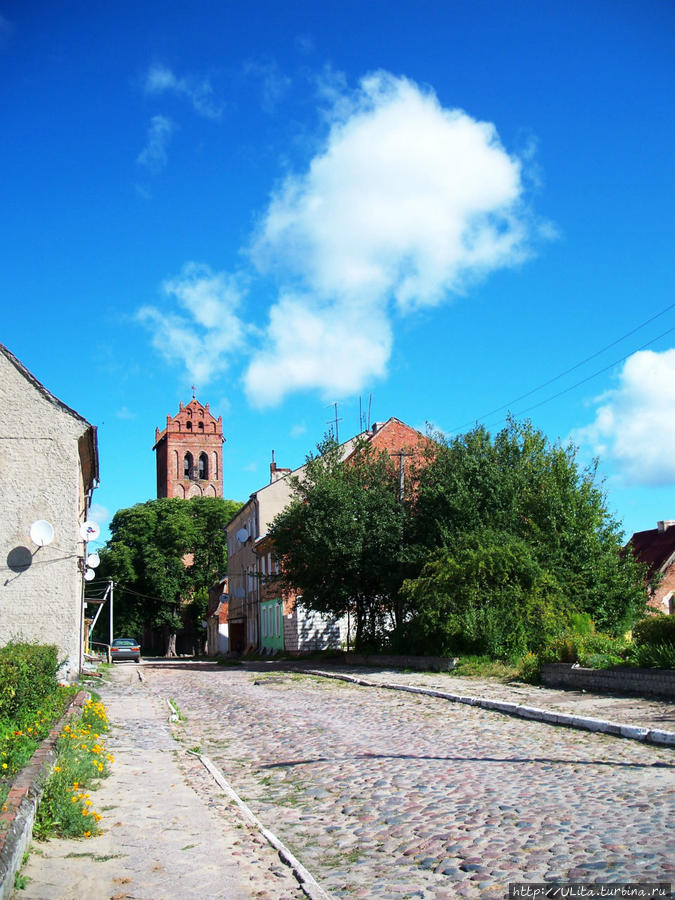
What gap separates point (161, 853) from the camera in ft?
19.8

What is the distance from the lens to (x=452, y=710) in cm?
1484

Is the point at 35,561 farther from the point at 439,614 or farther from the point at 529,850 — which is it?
the point at 529,850

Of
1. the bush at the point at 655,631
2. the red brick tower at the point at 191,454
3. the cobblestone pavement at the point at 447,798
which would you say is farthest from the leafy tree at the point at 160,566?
the bush at the point at 655,631

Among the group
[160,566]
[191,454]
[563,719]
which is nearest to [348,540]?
[563,719]

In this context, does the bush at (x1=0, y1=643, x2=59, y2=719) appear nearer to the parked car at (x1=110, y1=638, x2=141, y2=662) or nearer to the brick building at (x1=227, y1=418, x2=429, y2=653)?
the brick building at (x1=227, y1=418, x2=429, y2=653)

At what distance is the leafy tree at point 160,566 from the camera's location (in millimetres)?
66062

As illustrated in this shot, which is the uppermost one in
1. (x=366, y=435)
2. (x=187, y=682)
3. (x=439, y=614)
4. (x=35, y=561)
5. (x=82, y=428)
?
(x=366, y=435)

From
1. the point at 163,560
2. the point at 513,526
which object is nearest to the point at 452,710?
the point at 513,526

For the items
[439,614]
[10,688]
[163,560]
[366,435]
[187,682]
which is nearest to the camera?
[10,688]

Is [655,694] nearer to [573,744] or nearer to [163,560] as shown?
[573,744]

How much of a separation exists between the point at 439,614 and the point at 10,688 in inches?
612

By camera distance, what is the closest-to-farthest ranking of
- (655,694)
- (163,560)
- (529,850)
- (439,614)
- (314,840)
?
(529,850), (314,840), (655,694), (439,614), (163,560)

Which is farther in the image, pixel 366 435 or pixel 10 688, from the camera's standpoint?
pixel 366 435

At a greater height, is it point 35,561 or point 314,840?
point 35,561
